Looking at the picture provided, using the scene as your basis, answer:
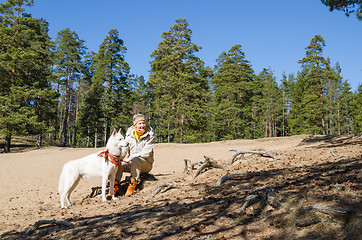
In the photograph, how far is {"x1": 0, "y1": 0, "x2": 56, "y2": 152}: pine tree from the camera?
2234cm

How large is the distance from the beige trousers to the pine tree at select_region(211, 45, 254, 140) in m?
28.6

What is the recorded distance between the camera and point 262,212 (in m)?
3.62

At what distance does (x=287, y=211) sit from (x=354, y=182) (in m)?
1.52

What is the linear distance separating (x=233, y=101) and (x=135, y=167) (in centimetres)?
A: 3169

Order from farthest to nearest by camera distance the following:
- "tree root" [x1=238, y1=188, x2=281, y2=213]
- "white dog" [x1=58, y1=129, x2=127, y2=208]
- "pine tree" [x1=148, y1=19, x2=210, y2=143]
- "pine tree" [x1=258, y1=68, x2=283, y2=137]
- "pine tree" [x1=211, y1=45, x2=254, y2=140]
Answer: "pine tree" [x1=258, y1=68, x2=283, y2=137]
"pine tree" [x1=211, y1=45, x2=254, y2=140]
"pine tree" [x1=148, y1=19, x2=210, y2=143]
"white dog" [x1=58, y1=129, x2=127, y2=208]
"tree root" [x1=238, y1=188, x2=281, y2=213]

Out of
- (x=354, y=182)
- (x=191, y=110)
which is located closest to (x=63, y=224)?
(x=354, y=182)

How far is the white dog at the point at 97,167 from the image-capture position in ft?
20.8

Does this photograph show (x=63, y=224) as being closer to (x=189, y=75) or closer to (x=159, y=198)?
(x=159, y=198)

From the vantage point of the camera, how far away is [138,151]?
7.34 metres

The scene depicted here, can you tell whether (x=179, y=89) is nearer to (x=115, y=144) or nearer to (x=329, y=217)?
(x=115, y=144)

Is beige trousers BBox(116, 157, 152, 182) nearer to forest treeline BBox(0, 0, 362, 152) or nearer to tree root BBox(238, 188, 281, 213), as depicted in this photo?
tree root BBox(238, 188, 281, 213)

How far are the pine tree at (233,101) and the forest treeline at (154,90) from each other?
15 cm

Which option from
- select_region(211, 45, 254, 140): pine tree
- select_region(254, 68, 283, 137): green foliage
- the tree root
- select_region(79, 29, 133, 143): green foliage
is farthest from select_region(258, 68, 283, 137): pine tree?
the tree root

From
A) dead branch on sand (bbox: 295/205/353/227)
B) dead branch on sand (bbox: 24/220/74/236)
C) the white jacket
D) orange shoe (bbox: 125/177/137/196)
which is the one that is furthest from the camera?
the white jacket
